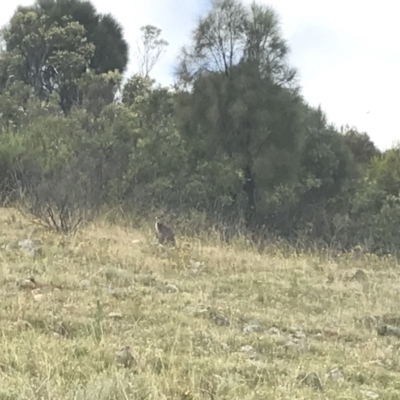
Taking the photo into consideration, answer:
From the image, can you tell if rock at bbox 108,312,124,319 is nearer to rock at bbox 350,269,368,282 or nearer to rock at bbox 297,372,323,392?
rock at bbox 297,372,323,392

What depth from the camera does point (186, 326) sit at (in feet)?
14.9

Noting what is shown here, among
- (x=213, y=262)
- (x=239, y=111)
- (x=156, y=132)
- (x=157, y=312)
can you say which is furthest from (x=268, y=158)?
Result: (x=157, y=312)

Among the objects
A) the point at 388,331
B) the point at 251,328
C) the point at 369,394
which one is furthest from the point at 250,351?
the point at 388,331

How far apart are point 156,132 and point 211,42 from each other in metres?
2.06

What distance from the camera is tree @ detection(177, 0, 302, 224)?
41.2 feet

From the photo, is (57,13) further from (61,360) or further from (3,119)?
(61,360)

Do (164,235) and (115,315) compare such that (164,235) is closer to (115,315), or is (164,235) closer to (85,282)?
(85,282)

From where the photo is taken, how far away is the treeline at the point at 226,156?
1248 centimetres

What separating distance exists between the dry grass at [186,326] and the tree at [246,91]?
4496 mm

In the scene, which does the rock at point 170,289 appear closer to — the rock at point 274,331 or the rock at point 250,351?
the rock at point 274,331

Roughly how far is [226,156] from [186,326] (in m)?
8.59

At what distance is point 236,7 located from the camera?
12727mm

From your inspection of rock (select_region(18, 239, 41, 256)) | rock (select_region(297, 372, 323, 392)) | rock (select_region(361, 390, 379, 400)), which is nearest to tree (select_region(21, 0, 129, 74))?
rock (select_region(18, 239, 41, 256))

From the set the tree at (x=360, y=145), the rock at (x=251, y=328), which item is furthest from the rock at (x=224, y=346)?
the tree at (x=360, y=145)
